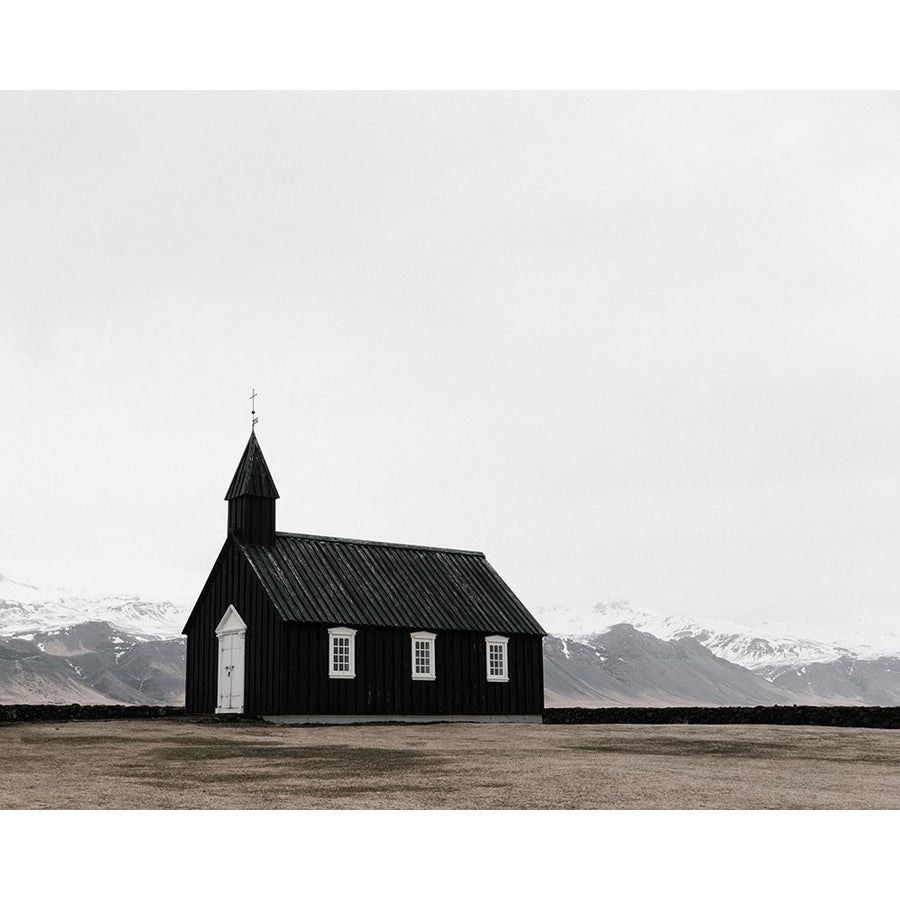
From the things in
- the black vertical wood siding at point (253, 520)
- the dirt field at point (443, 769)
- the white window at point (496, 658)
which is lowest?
the dirt field at point (443, 769)

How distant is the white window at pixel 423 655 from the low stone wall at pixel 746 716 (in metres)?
6.07

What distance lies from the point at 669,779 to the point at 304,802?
6334 mm

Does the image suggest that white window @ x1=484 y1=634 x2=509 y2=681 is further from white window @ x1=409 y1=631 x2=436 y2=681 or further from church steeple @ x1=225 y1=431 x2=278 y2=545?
church steeple @ x1=225 y1=431 x2=278 y2=545

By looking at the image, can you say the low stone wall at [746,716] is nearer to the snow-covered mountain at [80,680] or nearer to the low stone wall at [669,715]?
the low stone wall at [669,715]

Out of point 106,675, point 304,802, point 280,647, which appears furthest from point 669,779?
point 106,675

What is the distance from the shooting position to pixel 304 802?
16453 mm

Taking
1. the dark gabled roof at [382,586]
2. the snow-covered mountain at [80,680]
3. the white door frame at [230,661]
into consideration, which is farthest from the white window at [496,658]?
the snow-covered mountain at [80,680]

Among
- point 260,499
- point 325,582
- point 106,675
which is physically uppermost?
point 260,499

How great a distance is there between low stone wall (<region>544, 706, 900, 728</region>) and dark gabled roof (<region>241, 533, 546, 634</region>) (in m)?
5.26

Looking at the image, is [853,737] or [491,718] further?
[491,718]

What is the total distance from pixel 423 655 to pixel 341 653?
3.22 metres

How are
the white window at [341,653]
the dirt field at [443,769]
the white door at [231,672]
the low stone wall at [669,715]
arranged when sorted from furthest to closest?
the white door at [231,672]
the white window at [341,653]
the low stone wall at [669,715]
the dirt field at [443,769]

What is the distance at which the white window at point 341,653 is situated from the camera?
39844 millimetres
